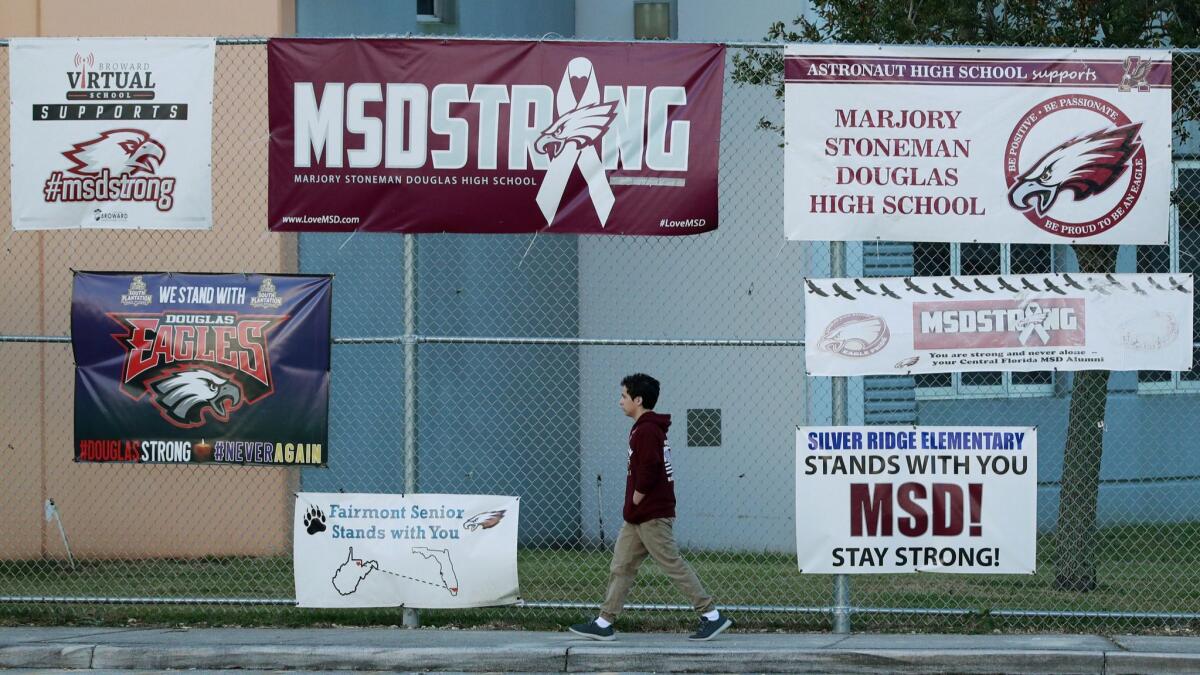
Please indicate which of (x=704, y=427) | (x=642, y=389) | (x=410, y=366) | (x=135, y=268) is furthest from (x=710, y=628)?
(x=135, y=268)

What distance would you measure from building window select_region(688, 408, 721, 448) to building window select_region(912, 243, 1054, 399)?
2053mm

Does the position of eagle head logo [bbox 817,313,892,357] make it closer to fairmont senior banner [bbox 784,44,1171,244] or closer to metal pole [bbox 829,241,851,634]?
metal pole [bbox 829,241,851,634]

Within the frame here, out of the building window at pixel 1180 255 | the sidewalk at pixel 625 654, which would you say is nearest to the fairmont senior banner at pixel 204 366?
the sidewalk at pixel 625 654

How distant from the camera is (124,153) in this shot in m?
10.2

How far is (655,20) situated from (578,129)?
571cm

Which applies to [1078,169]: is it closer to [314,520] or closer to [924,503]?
[924,503]

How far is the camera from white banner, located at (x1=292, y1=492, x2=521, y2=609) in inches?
389

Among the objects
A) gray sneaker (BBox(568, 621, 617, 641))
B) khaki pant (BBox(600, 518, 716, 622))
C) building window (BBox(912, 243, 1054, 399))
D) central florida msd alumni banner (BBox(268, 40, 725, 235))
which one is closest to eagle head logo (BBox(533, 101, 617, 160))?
central florida msd alumni banner (BBox(268, 40, 725, 235))

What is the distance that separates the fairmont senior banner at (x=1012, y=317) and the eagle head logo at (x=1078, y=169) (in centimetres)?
52

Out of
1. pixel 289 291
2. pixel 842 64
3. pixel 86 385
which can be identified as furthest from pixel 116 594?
pixel 842 64

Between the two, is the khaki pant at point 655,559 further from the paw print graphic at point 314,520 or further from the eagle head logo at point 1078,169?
the eagle head logo at point 1078,169

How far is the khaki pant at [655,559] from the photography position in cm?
941

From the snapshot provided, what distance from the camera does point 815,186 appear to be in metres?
9.87

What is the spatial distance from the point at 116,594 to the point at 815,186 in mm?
5763
